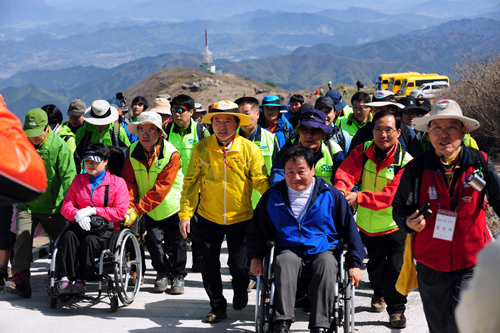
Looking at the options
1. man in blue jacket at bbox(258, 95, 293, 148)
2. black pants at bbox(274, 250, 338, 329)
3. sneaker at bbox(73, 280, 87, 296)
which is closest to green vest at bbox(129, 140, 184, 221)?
sneaker at bbox(73, 280, 87, 296)

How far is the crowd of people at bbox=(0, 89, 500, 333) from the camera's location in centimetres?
321

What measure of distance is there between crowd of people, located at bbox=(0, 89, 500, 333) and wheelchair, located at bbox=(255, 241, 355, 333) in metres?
0.08

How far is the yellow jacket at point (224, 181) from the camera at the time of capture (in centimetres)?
460

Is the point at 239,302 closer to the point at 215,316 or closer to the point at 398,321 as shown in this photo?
the point at 215,316

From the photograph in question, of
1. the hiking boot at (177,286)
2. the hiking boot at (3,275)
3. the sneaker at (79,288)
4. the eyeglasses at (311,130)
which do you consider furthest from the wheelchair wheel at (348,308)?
the hiking boot at (3,275)

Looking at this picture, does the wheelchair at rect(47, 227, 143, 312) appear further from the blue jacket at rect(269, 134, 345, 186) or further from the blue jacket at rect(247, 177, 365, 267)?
the blue jacket at rect(269, 134, 345, 186)

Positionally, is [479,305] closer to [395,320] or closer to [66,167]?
[395,320]

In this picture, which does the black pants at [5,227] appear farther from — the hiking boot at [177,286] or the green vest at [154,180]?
the hiking boot at [177,286]

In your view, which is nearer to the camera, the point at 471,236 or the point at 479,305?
the point at 479,305

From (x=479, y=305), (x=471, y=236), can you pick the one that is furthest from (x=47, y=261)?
(x=479, y=305)

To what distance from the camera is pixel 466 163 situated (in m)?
3.20

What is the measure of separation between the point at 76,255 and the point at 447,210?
3.69 m

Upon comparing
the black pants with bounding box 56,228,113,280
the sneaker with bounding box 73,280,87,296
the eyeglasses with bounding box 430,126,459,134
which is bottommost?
the sneaker with bounding box 73,280,87,296

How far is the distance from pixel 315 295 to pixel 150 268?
378 centimetres
